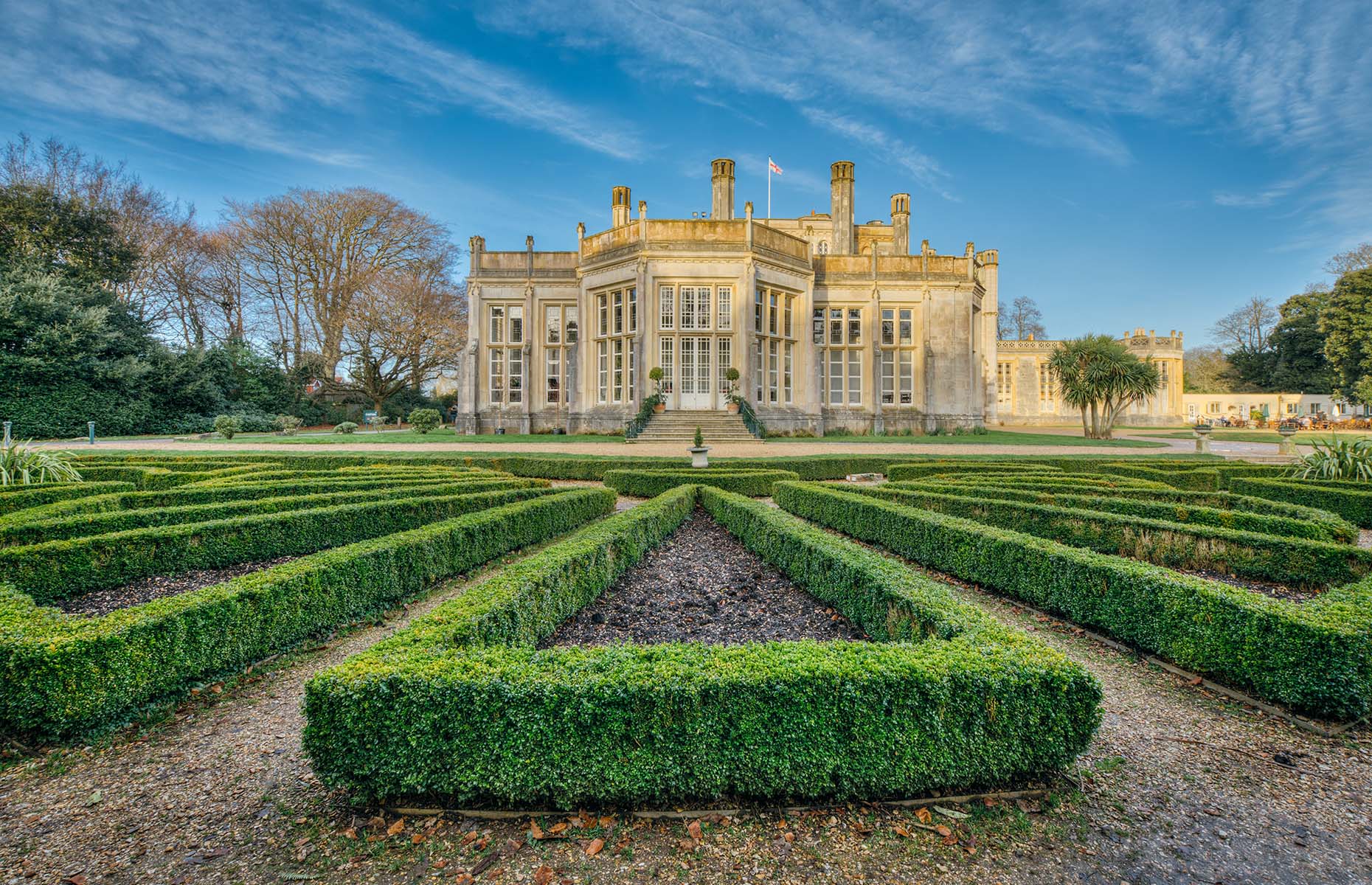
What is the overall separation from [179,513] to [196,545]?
1234mm

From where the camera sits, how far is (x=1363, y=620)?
10.9 ft

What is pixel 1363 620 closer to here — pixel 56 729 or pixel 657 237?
pixel 56 729

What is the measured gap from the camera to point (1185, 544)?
5.75 metres

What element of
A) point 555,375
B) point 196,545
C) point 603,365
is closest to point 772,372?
point 603,365

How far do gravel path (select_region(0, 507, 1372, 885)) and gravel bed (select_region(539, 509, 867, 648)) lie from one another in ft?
4.81

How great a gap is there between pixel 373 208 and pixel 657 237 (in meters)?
22.0

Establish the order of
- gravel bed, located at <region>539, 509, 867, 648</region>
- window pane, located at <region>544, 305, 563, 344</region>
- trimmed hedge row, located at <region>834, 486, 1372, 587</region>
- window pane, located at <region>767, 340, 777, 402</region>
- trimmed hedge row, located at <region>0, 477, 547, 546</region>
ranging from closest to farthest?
gravel bed, located at <region>539, 509, 867, 648</region> → trimmed hedge row, located at <region>834, 486, 1372, 587</region> → trimmed hedge row, located at <region>0, 477, 547, 546</region> → window pane, located at <region>767, 340, 777, 402</region> → window pane, located at <region>544, 305, 563, 344</region>

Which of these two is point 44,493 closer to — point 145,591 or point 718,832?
point 145,591

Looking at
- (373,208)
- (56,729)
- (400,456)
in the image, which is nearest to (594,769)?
(56,729)

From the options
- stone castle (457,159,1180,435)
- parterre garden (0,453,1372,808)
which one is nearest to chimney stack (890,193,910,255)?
stone castle (457,159,1180,435)

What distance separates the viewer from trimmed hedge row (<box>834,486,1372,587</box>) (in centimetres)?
503

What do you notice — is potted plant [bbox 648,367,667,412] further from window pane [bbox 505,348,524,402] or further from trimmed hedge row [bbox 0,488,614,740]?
trimmed hedge row [bbox 0,488,614,740]

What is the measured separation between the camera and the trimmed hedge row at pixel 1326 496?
8.62m

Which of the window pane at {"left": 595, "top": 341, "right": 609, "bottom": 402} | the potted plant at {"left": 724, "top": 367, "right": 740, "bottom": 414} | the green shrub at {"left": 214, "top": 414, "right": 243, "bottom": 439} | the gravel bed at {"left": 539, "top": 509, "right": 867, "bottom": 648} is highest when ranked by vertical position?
the window pane at {"left": 595, "top": 341, "right": 609, "bottom": 402}
